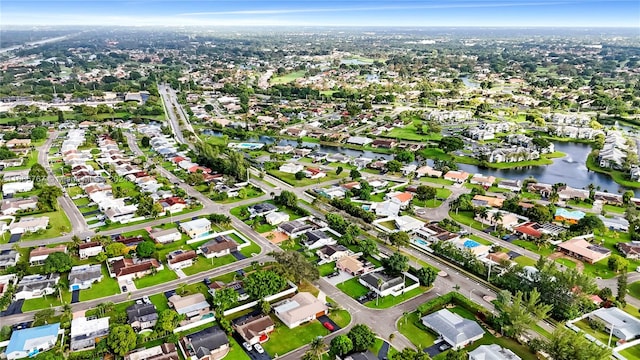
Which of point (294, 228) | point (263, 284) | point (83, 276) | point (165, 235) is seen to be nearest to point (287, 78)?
point (294, 228)

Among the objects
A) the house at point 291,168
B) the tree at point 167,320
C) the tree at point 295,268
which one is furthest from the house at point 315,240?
the house at point 291,168

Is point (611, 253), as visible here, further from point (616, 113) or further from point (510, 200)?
point (616, 113)

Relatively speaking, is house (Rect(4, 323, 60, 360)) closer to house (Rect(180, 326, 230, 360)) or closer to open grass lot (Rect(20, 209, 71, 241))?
house (Rect(180, 326, 230, 360))

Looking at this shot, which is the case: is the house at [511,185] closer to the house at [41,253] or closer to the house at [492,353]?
the house at [492,353]

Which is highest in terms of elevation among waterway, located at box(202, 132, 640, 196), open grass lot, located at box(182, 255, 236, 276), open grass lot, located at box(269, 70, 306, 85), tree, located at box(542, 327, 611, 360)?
tree, located at box(542, 327, 611, 360)

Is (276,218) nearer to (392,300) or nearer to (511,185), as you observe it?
(392,300)

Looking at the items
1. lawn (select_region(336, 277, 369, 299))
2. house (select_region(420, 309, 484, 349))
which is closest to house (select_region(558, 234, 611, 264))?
house (select_region(420, 309, 484, 349))

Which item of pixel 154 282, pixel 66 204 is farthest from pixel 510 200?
pixel 66 204
